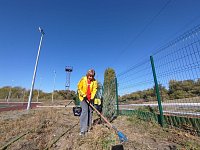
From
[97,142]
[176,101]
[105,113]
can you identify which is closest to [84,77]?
[97,142]

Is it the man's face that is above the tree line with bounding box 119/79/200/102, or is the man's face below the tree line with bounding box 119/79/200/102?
above

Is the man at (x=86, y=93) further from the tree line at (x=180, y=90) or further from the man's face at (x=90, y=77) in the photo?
the tree line at (x=180, y=90)

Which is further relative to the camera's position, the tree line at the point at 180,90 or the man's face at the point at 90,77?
the man's face at the point at 90,77

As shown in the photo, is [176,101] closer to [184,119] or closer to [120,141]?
[184,119]

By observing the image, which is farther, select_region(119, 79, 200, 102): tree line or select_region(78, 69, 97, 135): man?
select_region(78, 69, 97, 135): man

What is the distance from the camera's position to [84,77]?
12.6 feet

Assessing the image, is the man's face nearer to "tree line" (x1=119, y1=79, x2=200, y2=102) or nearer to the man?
the man

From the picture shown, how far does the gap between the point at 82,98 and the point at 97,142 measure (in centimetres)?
132

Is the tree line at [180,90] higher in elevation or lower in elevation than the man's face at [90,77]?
lower

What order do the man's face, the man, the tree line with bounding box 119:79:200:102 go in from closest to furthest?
the tree line with bounding box 119:79:200:102, the man, the man's face

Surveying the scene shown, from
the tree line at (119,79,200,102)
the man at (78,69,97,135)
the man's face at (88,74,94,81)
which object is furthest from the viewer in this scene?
the man's face at (88,74,94,81)

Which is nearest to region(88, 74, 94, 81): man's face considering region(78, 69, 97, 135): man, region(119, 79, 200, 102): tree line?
region(78, 69, 97, 135): man

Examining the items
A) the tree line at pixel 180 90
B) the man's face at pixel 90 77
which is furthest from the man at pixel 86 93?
the tree line at pixel 180 90

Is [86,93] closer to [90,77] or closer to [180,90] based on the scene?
[90,77]
